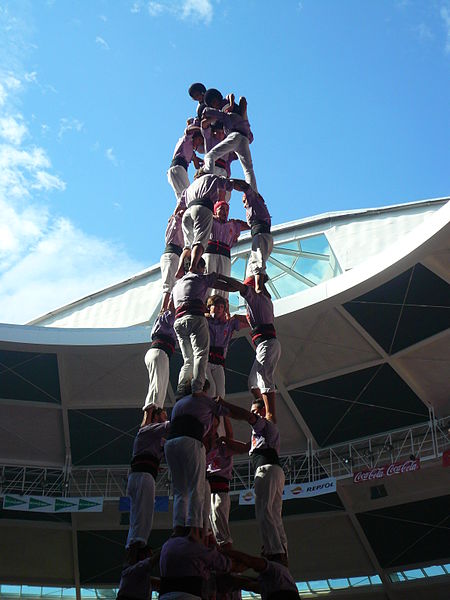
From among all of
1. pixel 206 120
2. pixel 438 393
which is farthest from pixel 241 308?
pixel 206 120

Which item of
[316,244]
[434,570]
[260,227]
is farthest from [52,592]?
[260,227]

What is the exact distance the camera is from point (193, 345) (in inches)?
419

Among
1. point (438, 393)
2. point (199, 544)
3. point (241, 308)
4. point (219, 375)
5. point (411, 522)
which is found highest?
point (241, 308)

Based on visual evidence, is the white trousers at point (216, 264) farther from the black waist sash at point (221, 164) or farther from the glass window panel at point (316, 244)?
the glass window panel at point (316, 244)

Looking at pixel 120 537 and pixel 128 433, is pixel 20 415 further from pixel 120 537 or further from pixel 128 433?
pixel 120 537

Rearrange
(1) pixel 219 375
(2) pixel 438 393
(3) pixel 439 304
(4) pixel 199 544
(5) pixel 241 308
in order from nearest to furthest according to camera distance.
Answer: (4) pixel 199 544
(1) pixel 219 375
(3) pixel 439 304
(2) pixel 438 393
(5) pixel 241 308

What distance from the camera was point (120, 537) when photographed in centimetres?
2912

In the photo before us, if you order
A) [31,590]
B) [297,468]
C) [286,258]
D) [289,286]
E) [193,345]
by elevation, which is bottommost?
[193,345]

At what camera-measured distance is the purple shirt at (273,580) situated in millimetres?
9000

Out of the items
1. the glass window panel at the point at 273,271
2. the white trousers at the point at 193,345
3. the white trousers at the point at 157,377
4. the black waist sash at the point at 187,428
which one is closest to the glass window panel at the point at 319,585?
the glass window panel at the point at 273,271

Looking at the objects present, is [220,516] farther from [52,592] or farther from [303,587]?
[52,592]

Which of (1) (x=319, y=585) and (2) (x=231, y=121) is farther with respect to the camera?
(1) (x=319, y=585)

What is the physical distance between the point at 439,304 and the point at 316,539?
11.8m

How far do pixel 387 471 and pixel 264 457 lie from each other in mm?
13856
